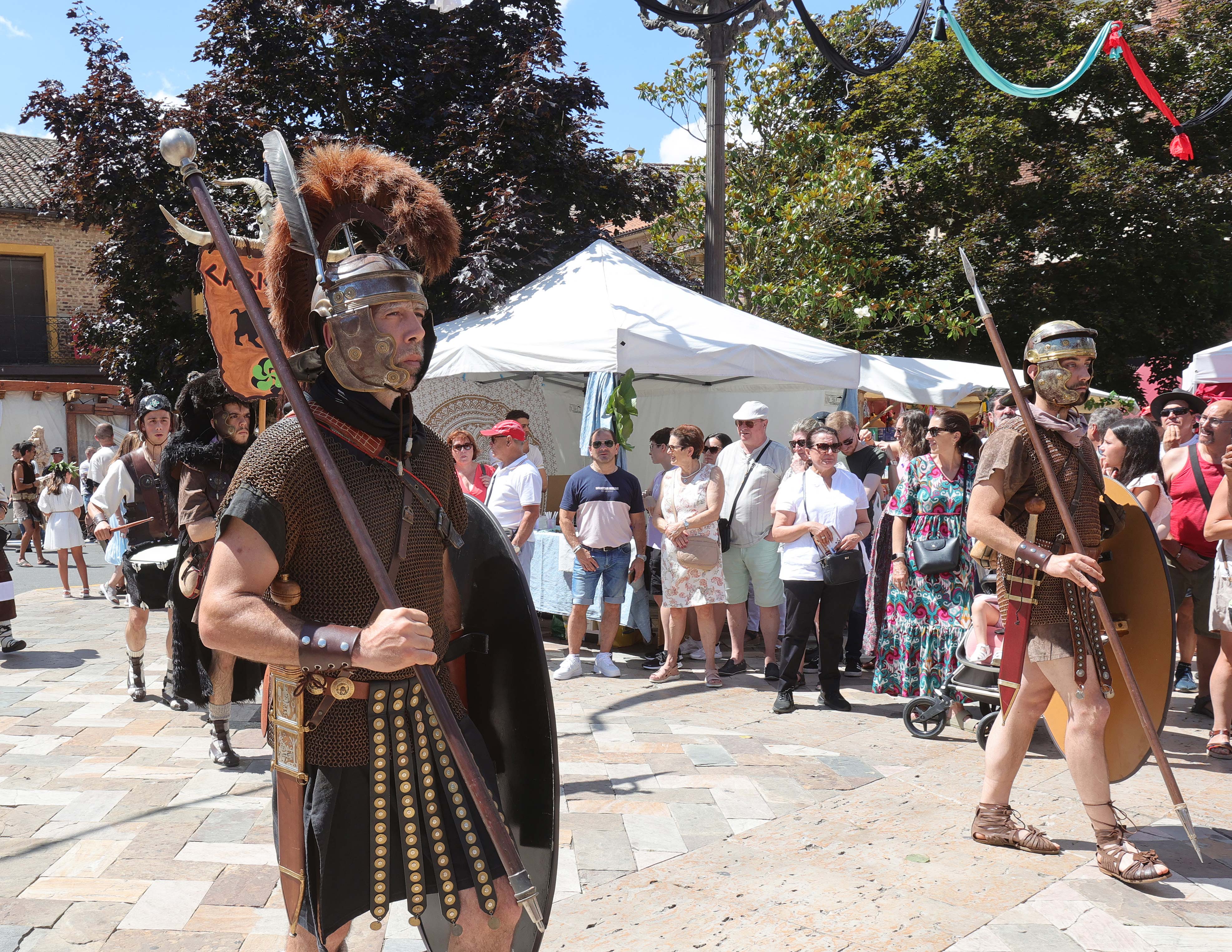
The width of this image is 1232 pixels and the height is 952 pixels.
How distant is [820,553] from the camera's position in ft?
20.4

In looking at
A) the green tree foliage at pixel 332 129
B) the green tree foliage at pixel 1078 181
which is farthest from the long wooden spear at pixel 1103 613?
the green tree foliage at pixel 1078 181

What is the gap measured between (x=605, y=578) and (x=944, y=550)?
2460mm

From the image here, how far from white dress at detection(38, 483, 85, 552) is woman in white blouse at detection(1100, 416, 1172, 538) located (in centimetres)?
1024

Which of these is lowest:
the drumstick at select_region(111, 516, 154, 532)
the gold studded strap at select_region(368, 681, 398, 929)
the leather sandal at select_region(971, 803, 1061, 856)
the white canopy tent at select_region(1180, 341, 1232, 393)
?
the leather sandal at select_region(971, 803, 1061, 856)

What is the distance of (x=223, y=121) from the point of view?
12.5 m

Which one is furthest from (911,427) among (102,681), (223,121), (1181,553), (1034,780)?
(223,121)

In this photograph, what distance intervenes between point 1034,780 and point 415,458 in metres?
3.77

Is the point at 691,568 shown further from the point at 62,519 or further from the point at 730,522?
the point at 62,519

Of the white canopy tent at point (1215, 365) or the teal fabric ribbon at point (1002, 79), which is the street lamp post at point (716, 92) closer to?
the teal fabric ribbon at point (1002, 79)

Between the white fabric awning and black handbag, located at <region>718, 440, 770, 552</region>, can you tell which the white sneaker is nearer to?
black handbag, located at <region>718, 440, 770, 552</region>

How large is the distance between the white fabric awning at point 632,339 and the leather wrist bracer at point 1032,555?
4.76m

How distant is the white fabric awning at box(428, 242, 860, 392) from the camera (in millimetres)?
8266

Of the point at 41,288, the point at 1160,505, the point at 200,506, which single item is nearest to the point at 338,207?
the point at 200,506

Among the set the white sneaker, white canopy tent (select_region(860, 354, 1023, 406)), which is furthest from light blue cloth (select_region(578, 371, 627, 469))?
white canopy tent (select_region(860, 354, 1023, 406))
